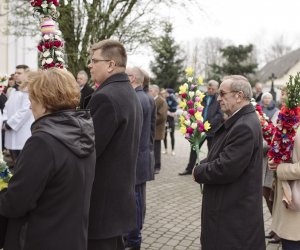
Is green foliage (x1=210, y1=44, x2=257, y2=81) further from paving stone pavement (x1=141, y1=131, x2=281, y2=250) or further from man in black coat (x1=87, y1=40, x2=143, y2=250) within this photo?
man in black coat (x1=87, y1=40, x2=143, y2=250)

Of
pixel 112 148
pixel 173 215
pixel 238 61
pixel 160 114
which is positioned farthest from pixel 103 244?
pixel 238 61

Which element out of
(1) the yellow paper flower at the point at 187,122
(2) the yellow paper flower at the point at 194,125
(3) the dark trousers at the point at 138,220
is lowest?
(3) the dark trousers at the point at 138,220

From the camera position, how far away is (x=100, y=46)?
3.38 metres

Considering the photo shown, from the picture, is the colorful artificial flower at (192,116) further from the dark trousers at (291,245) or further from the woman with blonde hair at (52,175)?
the woman with blonde hair at (52,175)

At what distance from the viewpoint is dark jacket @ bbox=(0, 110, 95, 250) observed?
7.53 feet

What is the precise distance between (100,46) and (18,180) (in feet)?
4.67

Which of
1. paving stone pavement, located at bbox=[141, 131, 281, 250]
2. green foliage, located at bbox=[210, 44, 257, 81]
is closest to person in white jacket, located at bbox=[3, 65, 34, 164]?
paving stone pavement, located at bbox=[141, 131, 281, 250]

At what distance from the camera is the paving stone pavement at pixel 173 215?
554cm

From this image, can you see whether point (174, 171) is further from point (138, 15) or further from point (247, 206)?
point (247, 206)

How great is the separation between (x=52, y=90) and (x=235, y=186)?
174cm

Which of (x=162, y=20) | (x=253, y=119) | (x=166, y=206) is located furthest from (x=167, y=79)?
(x=253, y=119)

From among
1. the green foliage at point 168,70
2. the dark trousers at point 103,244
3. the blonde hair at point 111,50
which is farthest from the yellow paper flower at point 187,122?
the green foliage at point 168,70

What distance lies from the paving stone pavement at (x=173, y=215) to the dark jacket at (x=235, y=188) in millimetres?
1941

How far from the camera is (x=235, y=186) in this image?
349 centimetres
